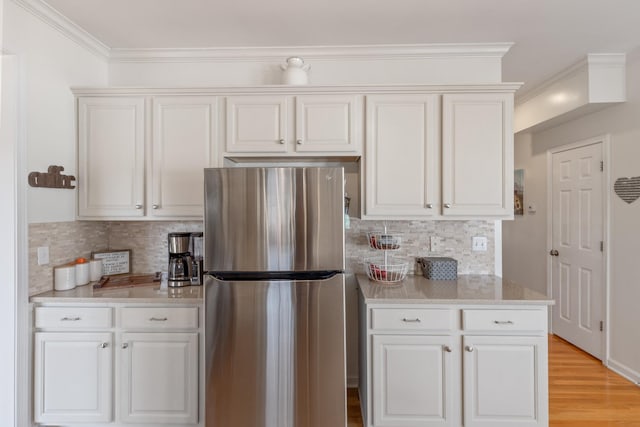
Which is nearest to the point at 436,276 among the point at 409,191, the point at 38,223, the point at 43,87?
the point at 409,191

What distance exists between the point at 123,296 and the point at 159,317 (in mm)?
255

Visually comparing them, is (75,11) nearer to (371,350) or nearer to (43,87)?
(43,87)

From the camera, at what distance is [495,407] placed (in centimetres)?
188

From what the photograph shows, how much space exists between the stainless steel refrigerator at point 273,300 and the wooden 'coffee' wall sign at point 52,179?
3.49 ft

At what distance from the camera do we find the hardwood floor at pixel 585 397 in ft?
7.22

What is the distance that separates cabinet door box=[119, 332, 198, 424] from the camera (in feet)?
6.41

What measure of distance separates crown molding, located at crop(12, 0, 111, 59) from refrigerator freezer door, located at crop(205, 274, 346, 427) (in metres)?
1.90

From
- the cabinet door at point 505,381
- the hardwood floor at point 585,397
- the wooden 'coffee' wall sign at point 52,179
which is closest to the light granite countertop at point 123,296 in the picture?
the wooden 'coffee' wall sign at point 52,179

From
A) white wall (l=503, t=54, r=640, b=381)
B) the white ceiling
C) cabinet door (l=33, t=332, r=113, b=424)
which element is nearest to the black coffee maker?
cabinet door (l=33, t=332, r=113, b=424)

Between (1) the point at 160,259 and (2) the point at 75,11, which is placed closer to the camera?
(2) the point at 75,11

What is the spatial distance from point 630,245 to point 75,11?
4.37m

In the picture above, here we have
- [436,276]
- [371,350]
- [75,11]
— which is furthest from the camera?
[436,276]

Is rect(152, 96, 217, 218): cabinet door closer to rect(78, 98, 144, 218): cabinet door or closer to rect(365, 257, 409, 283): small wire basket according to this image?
rect(78, 98, 144, 218): cabinet door

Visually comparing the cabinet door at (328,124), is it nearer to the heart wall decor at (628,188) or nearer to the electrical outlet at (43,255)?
the electrical outlet at (43,255)
